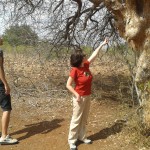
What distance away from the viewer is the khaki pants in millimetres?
5742

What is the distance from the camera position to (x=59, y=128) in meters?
6.92

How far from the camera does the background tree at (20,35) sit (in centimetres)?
1070

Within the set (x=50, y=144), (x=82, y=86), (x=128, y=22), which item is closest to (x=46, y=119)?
(x=50, y=144)

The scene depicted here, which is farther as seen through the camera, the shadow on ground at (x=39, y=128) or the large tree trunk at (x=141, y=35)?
the shadow on ground at (x=39, y=128)

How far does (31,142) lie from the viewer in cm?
635

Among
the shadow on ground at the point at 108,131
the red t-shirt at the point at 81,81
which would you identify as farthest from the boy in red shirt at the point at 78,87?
the shadow on ground at the point at 108,131

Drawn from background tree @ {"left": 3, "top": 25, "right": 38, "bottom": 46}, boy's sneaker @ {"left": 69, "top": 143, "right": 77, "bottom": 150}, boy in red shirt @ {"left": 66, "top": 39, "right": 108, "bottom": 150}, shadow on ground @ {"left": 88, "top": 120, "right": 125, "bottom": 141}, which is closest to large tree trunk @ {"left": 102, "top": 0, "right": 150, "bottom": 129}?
shadow on ground @ {"left": 88, "top": 120, "right": 125, "bottom": 141}

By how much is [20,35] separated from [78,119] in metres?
5.66

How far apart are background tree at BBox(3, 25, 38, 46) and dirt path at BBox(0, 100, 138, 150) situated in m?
2.76

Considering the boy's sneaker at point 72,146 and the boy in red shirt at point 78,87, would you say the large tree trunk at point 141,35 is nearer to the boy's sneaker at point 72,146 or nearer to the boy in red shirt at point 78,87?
the boy in red shirt at point 78,87

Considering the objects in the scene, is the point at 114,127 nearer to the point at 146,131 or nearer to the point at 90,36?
the point at 146,131

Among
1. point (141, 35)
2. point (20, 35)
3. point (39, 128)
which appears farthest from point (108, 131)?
point (20, 35)

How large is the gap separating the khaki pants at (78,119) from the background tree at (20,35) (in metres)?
5.18

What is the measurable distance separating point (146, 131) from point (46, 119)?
92.9 inches
